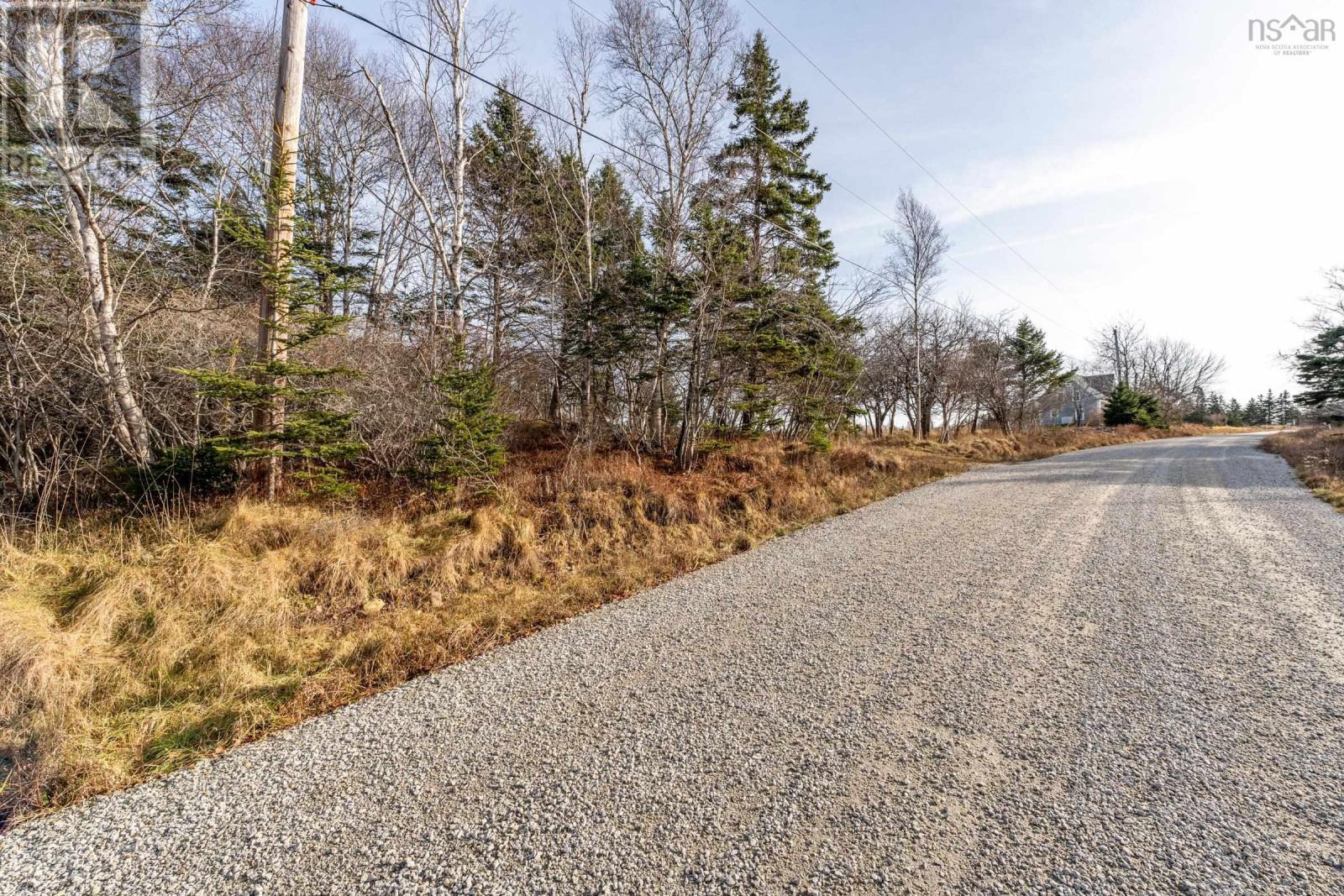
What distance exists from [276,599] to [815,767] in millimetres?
4484

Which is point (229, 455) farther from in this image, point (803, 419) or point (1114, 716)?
point (803, 419)

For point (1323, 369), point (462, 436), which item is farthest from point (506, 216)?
point (1323, 369)

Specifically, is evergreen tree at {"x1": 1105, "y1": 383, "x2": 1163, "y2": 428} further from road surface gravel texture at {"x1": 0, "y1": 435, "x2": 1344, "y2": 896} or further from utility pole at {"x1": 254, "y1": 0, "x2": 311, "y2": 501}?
utility pole at {"x1": 254, "y1": 0, "x2": 311, "y2": 501}

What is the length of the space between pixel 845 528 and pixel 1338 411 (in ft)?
110

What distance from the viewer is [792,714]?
2.57 meters

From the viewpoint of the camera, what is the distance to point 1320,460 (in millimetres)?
10031

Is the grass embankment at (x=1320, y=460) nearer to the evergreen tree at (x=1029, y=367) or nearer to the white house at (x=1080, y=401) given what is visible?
the evergreen tree at (x=1029, y=367)

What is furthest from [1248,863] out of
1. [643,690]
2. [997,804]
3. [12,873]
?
[12,873]

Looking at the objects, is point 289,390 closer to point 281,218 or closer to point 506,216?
point 281,218

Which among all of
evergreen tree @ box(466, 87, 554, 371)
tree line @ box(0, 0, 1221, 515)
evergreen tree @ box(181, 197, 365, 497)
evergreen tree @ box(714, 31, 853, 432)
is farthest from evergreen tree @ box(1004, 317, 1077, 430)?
evergreen tree @ box(181, 197, 365, 497)

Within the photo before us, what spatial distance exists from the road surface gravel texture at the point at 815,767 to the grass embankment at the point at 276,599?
407mm

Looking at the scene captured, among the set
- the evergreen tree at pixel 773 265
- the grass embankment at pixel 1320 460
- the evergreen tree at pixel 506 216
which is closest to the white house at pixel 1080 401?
the grass embankment at pixel 1320 460

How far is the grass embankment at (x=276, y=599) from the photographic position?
265 cm

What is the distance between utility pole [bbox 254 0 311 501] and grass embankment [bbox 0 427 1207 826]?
1.09 metres
